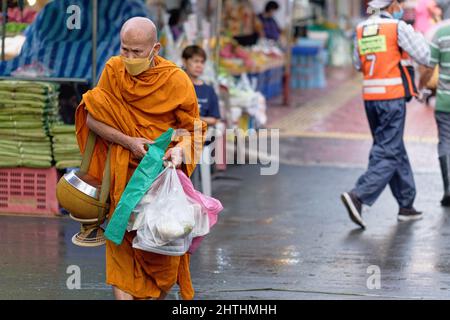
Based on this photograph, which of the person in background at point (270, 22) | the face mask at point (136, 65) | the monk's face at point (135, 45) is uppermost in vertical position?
the monk's face at point (135, 45)

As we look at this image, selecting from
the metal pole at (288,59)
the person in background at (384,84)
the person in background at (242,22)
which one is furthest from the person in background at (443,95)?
the person in background at (242,22)

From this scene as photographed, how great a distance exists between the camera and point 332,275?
7.07 metres

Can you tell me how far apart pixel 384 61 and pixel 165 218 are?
3.76 m

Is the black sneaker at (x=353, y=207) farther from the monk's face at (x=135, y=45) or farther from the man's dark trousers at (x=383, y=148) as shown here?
the monk's face at (x=135, y=45)

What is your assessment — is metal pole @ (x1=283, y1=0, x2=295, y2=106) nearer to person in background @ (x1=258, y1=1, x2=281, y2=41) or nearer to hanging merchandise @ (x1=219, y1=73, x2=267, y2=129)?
person in background @ (x1=258, y1=1, x2=281, y2=41)

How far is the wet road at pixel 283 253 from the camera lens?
664cm

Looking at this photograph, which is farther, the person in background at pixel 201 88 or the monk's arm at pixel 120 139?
the person in background at pixel 201 88

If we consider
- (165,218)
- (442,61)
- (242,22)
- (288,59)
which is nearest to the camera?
(165,218)

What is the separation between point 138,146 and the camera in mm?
5477

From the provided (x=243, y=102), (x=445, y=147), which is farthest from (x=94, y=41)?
(x=243, y=102)

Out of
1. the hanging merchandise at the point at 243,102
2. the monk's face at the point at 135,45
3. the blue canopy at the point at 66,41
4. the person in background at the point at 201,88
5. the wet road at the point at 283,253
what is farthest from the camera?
the hanging merchandise at the point at 243,102

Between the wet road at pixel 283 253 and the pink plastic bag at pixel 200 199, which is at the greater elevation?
the pink plastic bag at pixel 200 199

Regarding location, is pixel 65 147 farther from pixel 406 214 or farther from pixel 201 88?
pixel 406 214

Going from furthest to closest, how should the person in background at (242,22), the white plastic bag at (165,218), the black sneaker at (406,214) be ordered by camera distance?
the person in background at (242,22), the black sneaker at (406,214), the white plastic bag at (165,218)
